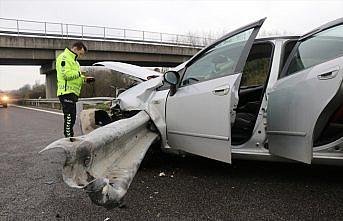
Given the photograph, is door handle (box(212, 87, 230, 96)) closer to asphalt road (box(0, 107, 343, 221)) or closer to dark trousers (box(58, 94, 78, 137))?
asphalt road (box(0, 107, 343, 221))

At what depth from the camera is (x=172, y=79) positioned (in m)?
3.48

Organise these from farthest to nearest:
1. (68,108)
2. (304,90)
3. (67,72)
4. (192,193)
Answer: (68,108)
(67,72)
(192,193)
(304,90)

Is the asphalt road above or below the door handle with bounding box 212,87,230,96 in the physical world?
below

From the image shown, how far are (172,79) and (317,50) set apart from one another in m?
1.52

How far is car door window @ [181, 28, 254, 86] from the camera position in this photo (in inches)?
123

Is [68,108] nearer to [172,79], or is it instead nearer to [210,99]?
[172,79]

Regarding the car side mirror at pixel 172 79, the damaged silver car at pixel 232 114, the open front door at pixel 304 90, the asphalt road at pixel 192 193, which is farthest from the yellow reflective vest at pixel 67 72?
the open front door at pixel 304 90

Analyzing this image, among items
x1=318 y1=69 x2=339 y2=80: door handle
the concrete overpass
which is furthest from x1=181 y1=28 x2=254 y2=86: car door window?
the concrete overpass

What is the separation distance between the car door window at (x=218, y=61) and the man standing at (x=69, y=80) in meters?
2.14

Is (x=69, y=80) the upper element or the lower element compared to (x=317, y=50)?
lower

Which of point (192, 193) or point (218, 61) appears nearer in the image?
point (192, 193)

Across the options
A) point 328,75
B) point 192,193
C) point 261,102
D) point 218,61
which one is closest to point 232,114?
point 261,102

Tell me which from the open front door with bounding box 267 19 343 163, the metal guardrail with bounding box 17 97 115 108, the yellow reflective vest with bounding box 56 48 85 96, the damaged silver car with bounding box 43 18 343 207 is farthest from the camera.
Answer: the metal guardrail with bounding box 17 97 115 108

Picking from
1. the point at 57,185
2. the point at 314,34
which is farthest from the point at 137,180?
the point at 314,34
